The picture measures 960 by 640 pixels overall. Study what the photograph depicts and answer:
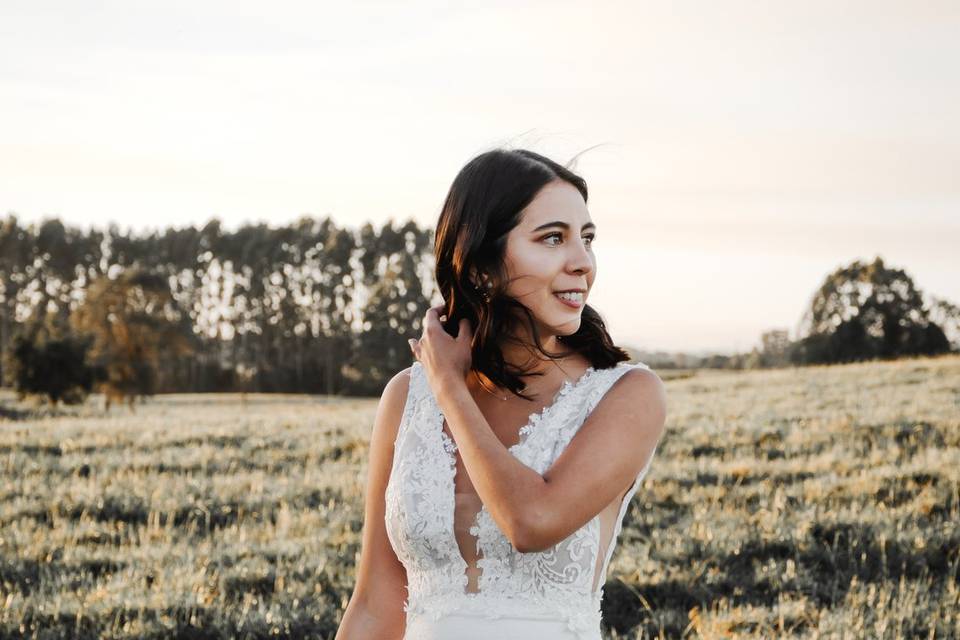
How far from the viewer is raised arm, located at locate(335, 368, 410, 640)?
122 inches

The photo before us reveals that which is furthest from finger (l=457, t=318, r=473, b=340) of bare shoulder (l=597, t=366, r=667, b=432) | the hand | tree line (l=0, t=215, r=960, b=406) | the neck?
tree line (l=0, t=215, r=960, b=406)

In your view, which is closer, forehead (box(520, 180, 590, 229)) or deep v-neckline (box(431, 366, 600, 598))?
deep v-neckline (box(431, 366, 600, 598))

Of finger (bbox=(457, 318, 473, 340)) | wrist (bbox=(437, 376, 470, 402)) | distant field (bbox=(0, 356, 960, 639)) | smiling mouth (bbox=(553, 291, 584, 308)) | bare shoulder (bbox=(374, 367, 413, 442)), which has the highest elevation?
smiling mouth (bbox=(553, 291, 584, 308))

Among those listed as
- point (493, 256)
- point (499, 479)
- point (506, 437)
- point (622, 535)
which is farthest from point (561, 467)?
point (622, 535)

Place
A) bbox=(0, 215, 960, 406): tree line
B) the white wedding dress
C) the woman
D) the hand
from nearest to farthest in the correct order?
1. the woman
2. the white wedding dress
3. the hand
4. bbox=(0, 215, 960, 406): tree line

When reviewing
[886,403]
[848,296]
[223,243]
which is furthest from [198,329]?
[886,403]

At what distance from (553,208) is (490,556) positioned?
1.16 meters

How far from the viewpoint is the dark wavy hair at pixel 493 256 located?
3096mm

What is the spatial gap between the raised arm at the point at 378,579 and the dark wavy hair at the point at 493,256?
477 mm

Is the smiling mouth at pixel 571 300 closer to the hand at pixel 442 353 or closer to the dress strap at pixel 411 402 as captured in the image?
the hand at pixel 442 353

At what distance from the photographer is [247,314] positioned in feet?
269

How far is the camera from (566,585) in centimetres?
290

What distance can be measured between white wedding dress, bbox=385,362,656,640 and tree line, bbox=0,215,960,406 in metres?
49.1

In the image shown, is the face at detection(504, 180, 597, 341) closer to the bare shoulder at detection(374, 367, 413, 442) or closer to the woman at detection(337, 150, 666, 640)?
the woman at detection(337, 150, 666, 640)
